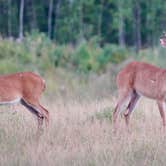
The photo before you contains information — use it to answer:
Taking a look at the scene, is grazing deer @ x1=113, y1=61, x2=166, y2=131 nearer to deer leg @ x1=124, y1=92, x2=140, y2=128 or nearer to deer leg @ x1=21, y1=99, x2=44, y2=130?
deer leg @ x1=124, y1=92, x2=140, y2=128

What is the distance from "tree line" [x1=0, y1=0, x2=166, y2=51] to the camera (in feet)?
127

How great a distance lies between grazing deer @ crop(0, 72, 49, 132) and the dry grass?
210 mm

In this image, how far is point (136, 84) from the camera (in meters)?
13.5

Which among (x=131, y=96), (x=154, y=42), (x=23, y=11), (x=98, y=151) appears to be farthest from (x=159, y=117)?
(x=23, y=11)

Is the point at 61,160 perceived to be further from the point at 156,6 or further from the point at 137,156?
the point at 156,6

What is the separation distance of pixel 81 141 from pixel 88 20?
3002 centimetres

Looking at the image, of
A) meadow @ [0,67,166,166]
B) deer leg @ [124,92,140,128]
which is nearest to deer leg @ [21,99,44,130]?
meadow @ [0,67,166,166]

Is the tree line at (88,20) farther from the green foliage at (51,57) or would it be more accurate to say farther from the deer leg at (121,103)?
the deer leg at (121,103)

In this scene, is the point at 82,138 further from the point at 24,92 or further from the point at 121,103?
the point at 121,103

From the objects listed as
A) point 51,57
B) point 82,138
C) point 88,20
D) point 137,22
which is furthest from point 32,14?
point 82,138

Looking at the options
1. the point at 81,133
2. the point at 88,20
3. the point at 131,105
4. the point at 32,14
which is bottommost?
the point at 88,20

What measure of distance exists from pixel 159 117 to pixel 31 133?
2.93 m

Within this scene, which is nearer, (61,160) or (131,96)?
(61,160)

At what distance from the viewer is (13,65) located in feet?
75.4
